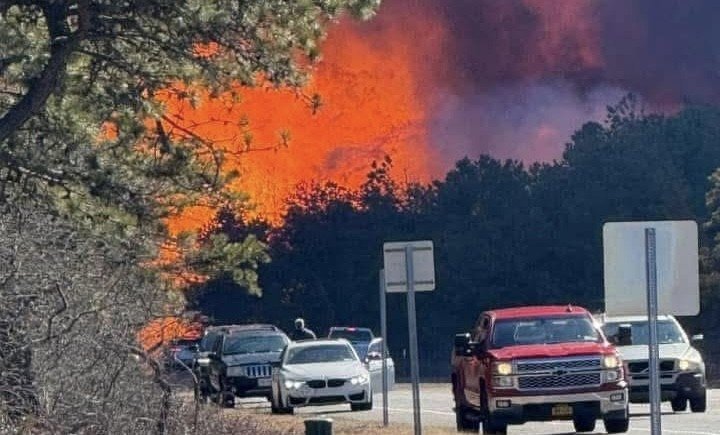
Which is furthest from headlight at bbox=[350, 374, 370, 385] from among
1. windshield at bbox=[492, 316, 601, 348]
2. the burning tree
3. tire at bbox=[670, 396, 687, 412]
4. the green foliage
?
the burning tree

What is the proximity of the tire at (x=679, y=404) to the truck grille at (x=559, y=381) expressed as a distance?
6.09m

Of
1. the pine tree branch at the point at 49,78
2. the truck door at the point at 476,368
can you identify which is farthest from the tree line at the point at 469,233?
the pine tree branch at the point at 49,78

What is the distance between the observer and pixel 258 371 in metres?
37.5

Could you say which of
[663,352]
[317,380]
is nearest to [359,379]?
[317,380]

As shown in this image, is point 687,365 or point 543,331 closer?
point 543,331

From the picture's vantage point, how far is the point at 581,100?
83500 mm

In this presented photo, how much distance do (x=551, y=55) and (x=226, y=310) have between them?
81.3 ft

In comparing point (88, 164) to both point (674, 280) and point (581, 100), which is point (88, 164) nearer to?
point (674, 280)

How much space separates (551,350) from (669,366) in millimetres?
5606

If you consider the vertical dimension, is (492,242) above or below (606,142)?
below

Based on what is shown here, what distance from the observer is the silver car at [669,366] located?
2788cm

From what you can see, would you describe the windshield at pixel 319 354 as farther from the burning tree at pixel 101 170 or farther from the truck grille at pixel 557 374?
the burning tree at pixel 101 170

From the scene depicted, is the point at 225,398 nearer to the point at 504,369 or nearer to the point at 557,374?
the point at 504,369

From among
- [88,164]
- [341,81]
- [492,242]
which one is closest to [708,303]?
[492,242]
